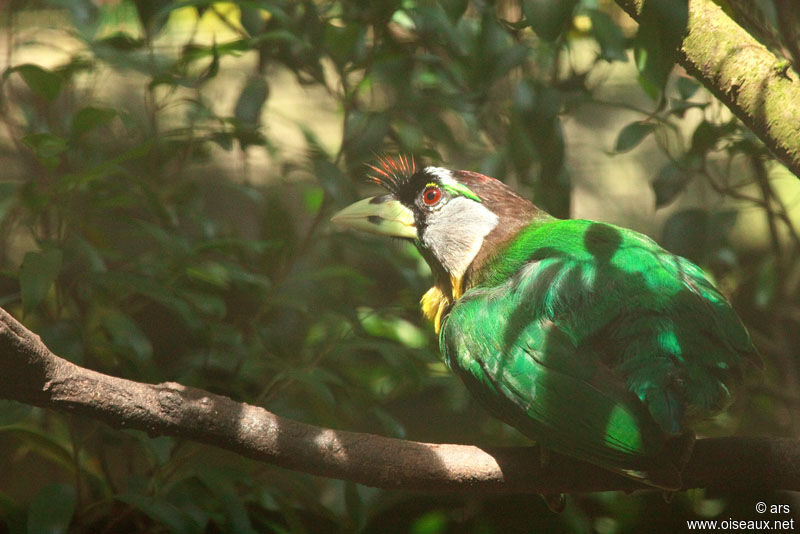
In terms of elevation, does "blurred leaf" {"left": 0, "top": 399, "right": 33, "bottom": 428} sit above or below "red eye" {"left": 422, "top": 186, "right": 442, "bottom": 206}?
below

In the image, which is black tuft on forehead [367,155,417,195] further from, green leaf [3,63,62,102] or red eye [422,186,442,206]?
green leaf [3,63,62,102]

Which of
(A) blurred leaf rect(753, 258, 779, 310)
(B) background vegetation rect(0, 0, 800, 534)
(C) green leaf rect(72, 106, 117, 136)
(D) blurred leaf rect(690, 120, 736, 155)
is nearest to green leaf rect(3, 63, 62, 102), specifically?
(B) background vegetation rect(0, 0, 800, 534)

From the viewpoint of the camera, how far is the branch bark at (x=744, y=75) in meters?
1.28

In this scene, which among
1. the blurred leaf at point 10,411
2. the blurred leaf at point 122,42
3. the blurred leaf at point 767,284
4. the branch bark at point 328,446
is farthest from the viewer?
the blurred leaf at point 767,284

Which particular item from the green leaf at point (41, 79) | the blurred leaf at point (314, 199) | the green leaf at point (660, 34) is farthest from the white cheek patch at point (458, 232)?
the green leaf at point (41, 79)

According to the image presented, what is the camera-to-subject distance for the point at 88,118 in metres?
1.76

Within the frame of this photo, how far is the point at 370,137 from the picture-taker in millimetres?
2098

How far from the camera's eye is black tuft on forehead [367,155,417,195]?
78.3 inches

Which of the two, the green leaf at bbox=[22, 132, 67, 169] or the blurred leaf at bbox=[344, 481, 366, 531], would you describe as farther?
the blurred leaf at bbox=[344, 481, 366, 531]

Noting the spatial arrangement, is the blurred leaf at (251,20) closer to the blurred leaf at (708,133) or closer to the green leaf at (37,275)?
the green leaf at (37,275)

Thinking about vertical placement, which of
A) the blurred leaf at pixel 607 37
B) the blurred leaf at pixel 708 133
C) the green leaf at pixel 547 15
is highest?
the green leaf at pixel 547 15

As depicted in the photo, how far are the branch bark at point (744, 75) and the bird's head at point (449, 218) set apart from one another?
0.61 meters

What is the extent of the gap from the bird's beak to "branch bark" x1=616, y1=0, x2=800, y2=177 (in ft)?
2.47

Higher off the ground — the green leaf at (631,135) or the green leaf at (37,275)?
the green leaf at (631,135)
